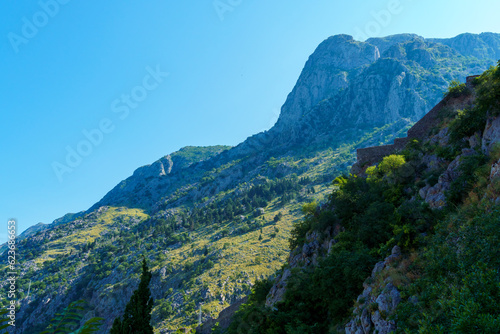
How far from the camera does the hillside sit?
998cm

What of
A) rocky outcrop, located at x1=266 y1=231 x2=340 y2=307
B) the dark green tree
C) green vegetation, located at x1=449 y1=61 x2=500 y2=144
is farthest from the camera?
rocky outcrop, located at x1=266 y1=231 x2=340 y2=307

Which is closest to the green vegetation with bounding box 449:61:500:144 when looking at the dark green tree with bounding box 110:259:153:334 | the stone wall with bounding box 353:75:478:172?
the stone wall with bounding box 353:75:478:172

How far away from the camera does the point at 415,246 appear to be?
1569 centimetres

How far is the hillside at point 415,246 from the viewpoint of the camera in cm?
998

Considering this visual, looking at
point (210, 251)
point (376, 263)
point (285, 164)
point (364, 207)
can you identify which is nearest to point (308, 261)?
point (364, 207)

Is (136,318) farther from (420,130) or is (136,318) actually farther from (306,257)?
(420,130)

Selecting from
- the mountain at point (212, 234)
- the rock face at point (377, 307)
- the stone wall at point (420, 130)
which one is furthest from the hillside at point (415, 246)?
the mountain at point (212, 234)

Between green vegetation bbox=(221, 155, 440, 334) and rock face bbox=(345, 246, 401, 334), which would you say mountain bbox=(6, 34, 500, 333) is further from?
rock face bbox=(345, 246, 401, 334)

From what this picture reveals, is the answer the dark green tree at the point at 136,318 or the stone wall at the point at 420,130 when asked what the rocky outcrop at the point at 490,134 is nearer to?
the stone wall at the point at 420,130

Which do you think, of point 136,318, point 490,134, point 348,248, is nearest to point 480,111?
point 490,134

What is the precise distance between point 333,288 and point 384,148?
885 inches

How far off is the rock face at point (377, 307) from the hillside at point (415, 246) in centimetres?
5

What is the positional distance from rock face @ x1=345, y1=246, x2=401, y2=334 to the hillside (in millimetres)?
45

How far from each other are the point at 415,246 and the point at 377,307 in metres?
4.68
